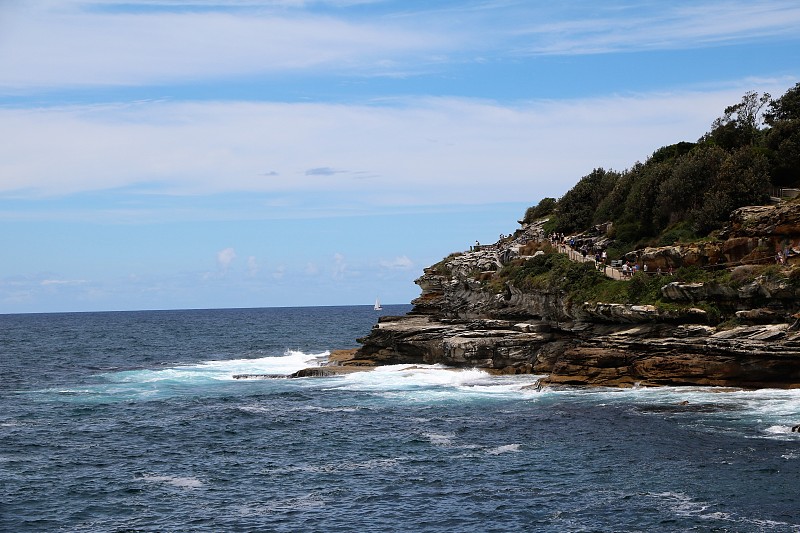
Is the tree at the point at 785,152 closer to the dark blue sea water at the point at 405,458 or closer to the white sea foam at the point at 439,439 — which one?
the dark blue sea water at the point at 405,458

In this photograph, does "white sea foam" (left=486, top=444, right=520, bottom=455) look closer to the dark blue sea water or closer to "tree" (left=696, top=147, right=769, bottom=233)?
the dark blue sea water

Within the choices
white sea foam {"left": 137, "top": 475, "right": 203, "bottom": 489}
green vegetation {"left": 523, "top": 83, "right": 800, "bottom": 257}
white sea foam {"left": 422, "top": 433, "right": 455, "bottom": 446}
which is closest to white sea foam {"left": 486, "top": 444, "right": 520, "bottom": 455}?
white sea foam {"left": 422, "top": 433, "right": 455, "bottom": 446}

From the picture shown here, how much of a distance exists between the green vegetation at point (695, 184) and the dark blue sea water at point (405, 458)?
20093 mm

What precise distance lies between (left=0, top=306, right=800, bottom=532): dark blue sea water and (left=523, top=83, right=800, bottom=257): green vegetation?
65.9 feet

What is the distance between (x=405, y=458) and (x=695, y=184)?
41528mm

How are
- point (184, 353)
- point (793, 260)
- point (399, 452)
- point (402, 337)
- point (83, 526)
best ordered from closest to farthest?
point (83, 526) → point (399, 452) → point (793, 260) → point (402, 337) → point (184, 353)

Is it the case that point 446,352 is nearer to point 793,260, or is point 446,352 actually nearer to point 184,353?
point 793,260

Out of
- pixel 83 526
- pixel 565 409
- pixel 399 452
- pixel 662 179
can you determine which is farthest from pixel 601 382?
pixel 83 526

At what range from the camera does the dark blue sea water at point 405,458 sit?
3148cm

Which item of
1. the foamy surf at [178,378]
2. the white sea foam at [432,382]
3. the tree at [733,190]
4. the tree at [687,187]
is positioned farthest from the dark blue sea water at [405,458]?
the tree at [687,187]

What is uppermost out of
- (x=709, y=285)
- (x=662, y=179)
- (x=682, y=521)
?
(x=662, y=179)

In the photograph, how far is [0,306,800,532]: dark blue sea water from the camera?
1240 inches

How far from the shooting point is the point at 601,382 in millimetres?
56375

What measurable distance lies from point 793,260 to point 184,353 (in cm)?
7855
